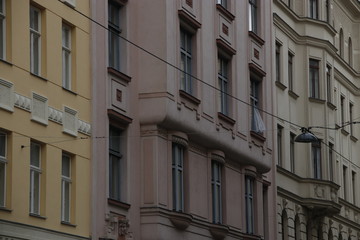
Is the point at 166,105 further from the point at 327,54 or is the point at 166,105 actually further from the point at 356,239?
the point at 356,239

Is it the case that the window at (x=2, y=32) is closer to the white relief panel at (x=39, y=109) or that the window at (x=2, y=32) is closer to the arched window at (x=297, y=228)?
the white relief panel at (x=39, y=109)

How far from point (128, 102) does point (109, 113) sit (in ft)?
5.03

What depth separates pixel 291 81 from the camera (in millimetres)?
52031

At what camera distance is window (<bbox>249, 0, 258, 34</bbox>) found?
45.2 meters

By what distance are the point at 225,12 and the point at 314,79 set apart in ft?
42.3

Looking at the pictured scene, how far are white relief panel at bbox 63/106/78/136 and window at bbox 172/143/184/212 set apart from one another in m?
5.64

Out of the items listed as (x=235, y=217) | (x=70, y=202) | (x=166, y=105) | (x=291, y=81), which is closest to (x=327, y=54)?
→ (x=291, y=81)

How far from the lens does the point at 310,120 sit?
5288 centimetres

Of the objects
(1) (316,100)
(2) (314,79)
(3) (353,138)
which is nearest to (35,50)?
(1) (316,100)

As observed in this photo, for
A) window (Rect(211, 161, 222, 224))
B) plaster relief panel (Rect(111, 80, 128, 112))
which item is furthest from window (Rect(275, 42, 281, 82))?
plaster relief panel (Rect(111, 80, 128, 112))

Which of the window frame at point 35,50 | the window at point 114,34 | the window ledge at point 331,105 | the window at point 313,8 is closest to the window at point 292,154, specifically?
the window ledge at point 331,105

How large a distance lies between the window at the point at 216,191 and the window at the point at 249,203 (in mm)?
2957

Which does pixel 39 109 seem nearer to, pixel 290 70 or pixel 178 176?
pixel 178 176

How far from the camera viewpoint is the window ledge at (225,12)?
41.1 m
